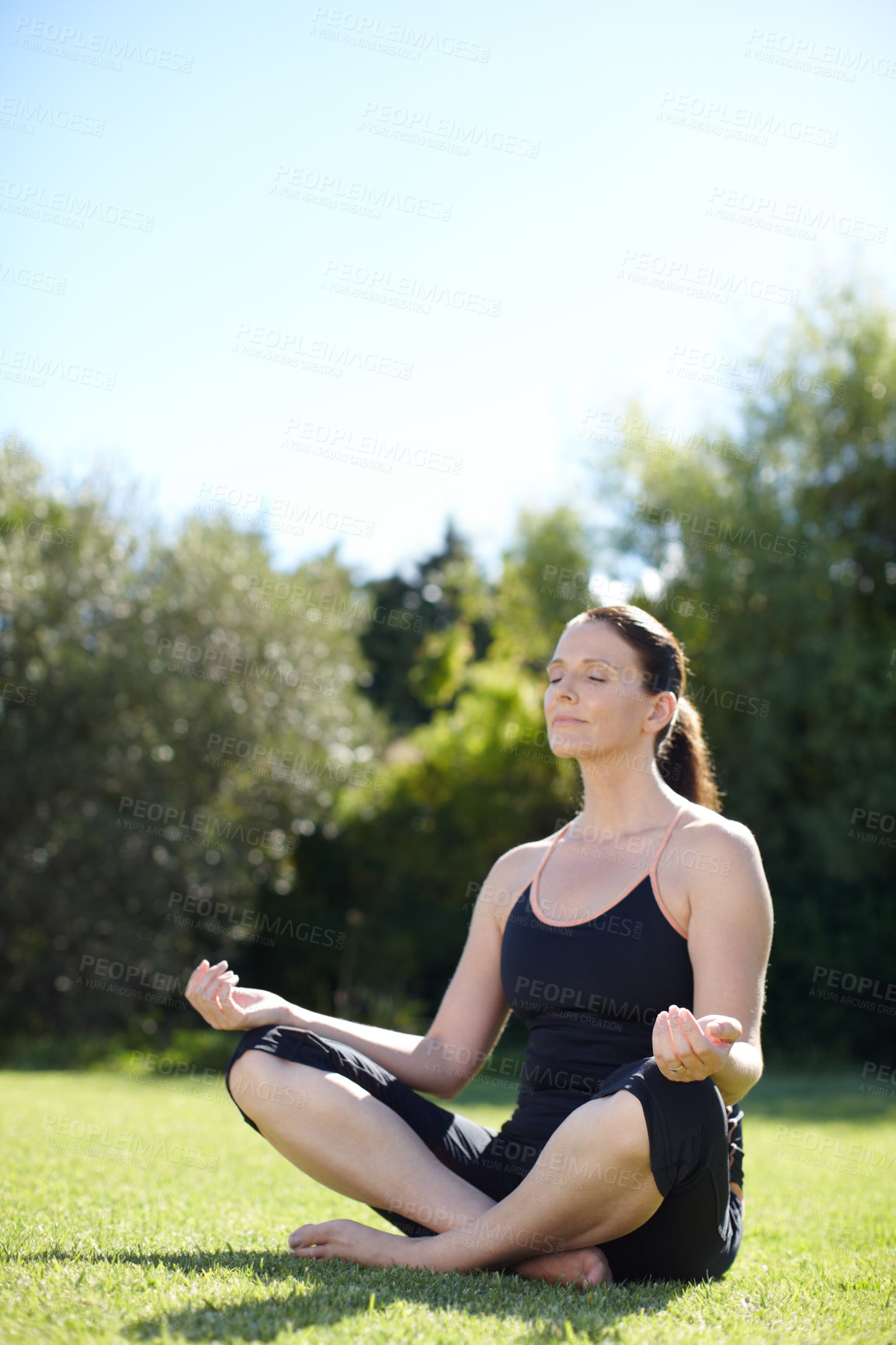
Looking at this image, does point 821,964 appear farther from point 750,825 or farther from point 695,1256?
point 695,1256

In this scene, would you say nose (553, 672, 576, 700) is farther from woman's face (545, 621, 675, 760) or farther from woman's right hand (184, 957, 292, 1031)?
woman's right hand (184, 957, 292, 1031)

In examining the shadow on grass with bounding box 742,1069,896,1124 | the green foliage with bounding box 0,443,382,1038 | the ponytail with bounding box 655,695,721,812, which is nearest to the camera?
the ponytail with bounding box 655,695,721,812

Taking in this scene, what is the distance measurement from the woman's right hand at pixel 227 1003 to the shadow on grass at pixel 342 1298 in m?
0.52

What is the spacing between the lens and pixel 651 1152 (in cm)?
198

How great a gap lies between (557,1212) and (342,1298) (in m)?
0.47

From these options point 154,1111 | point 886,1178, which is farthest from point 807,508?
point 154,1111

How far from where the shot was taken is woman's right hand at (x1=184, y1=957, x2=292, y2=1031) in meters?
2.51

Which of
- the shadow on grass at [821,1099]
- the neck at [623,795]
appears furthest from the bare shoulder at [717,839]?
the shadow on grass at [821,1099]

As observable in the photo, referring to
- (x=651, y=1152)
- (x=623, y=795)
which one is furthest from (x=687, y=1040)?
(x=623, y=795)

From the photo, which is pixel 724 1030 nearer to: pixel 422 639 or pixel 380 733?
pixel 380 733

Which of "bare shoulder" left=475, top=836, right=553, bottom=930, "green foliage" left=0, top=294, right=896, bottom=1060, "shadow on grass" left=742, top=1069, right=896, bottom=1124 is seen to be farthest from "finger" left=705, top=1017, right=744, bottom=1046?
"green foliage" left=0, top=294, right=896, bottom=1060

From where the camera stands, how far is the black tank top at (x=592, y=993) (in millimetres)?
2410

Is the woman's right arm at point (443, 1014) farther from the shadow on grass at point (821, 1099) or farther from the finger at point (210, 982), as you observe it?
the shadow on grass at point (821, 1099)

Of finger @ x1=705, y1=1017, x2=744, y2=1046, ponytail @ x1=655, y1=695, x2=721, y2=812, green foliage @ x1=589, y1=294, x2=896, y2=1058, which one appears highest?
green foliage @ x1=589, y1=294, x2=896, y2=1058
